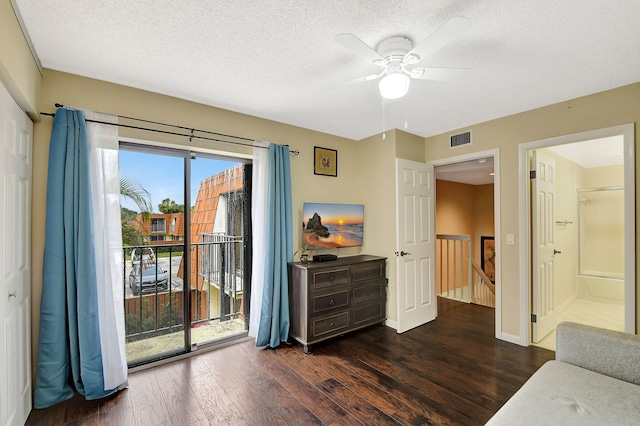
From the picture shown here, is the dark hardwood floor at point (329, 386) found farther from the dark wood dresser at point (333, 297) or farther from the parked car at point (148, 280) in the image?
the parked car at point (148, 280)

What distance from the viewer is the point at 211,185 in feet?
10.3

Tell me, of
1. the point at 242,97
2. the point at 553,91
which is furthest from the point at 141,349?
the point at 553,91

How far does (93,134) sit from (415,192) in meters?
3.32

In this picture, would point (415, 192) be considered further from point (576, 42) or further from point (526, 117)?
point (576, 42)

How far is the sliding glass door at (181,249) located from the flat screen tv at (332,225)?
0.71 meters

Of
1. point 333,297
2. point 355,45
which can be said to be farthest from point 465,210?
point 355,45

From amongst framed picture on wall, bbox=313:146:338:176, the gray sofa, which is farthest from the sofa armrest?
framed picture on wall, bbox=313:146:338:176

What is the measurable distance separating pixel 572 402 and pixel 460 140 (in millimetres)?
2890

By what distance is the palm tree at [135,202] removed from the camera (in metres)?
2.61

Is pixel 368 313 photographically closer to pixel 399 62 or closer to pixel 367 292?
pixel 367 292

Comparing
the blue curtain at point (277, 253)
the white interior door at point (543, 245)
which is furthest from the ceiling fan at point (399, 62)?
the white interior door at point (543, 245)

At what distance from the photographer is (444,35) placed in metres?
1.45

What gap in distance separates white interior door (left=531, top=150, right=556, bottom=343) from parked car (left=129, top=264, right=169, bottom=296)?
3830 millimetres

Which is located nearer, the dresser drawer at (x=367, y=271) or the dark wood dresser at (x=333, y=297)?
the dark wood dresser at (x=333, y=297)
